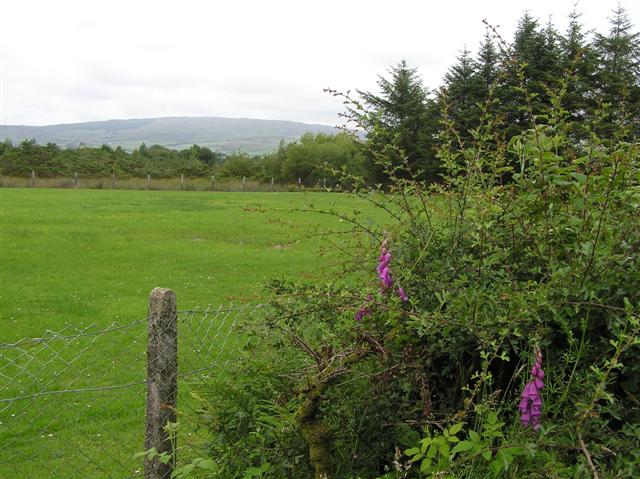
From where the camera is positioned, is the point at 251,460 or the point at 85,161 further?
the point at 85,161

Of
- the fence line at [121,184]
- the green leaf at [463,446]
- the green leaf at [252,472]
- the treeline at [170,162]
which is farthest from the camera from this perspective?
the treeline at [170,162]

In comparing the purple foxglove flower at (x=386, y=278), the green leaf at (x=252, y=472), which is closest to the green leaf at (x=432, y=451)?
the green leaf at (x=252, y=472)

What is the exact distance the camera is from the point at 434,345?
2.51 meters

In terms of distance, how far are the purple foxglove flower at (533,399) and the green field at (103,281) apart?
1.54 meters

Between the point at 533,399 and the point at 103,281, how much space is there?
1228 centimetres

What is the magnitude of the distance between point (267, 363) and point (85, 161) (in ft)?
207

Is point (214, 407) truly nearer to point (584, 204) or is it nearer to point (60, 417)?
point (584, 204)

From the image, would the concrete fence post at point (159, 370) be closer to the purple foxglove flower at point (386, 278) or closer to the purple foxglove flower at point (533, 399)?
the purple foxglove flower at point (386, 278)

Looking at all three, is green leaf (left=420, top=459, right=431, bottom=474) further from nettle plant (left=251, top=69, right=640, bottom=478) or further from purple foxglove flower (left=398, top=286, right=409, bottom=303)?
purple foxglove flower (left=398, top=286, right=409, bottom=303)

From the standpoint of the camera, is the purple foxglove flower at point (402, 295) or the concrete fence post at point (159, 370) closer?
the purple foxglove flower at point (402, 295)

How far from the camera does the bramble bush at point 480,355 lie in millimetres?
2199

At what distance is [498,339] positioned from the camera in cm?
245

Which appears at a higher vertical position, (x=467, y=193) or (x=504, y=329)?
(x=467, y=193)

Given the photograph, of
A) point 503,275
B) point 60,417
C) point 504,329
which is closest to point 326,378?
point 504,329
